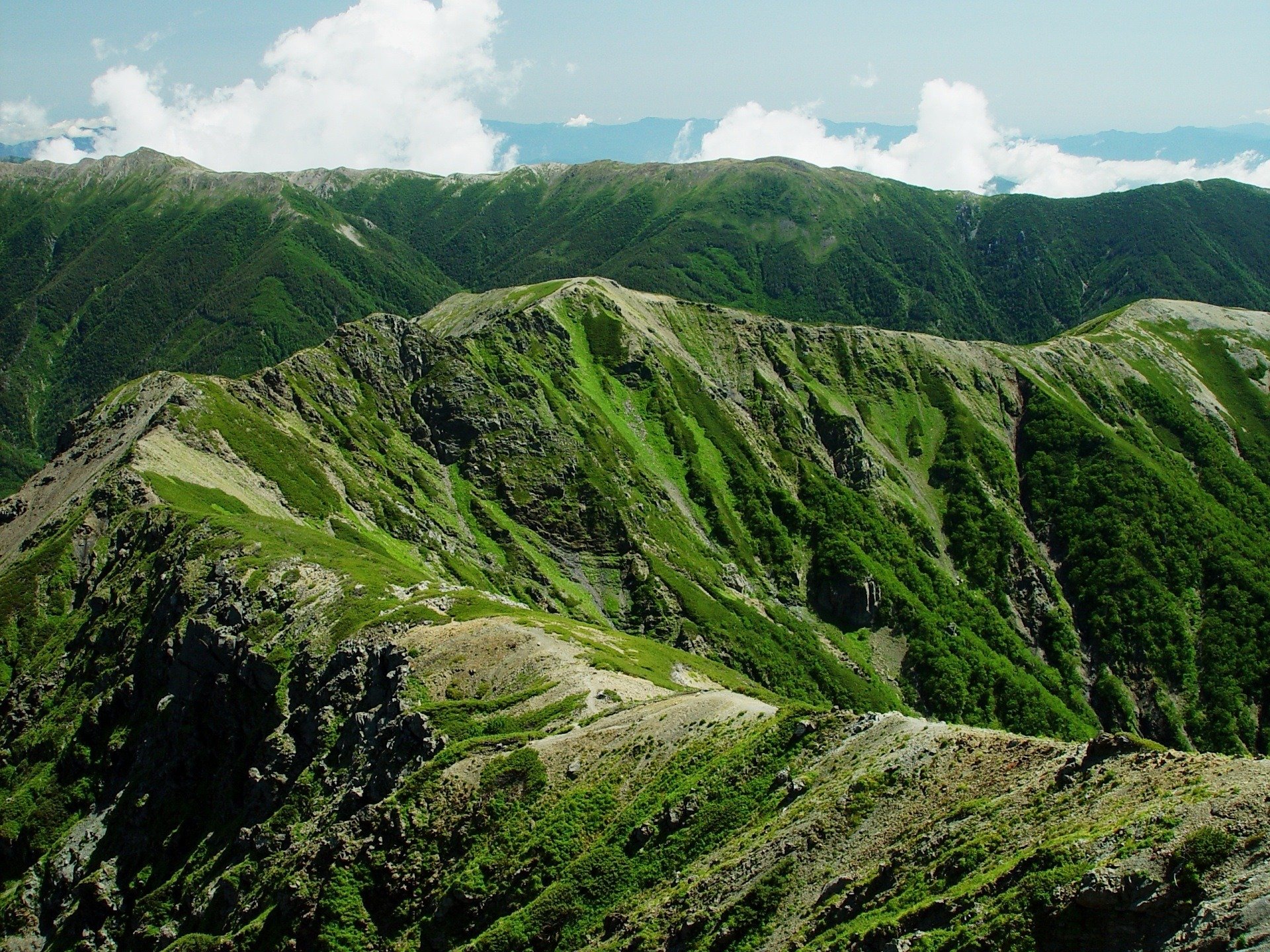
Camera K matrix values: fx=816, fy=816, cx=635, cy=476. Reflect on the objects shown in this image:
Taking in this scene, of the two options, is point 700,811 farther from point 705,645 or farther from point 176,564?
point 705,645

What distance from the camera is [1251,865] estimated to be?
29.1 metres

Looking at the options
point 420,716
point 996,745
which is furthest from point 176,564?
point 996,745

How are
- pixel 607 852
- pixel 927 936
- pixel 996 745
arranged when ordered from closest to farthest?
1. pixel 927 936
2. pixel 996 745
3. pixel 607 852

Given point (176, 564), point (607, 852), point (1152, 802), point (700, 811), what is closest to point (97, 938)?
point (176, 564)

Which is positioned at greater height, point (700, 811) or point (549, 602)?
point (700, 811)

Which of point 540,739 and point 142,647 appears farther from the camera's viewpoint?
point 142,647

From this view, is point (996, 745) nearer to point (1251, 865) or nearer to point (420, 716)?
point (1251, 865)

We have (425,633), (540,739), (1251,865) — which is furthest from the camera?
(425,633)

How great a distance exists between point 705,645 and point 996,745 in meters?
133

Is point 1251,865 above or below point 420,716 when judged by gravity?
above

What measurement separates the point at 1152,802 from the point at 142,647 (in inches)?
4338

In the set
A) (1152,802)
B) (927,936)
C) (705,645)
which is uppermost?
(1152,802)

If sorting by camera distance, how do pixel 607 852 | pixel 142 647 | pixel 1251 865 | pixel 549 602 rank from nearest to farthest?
pixel 1251 865
pixel 607 852
pixel 142 647
pixel 549 602

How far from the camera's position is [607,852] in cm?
5309
